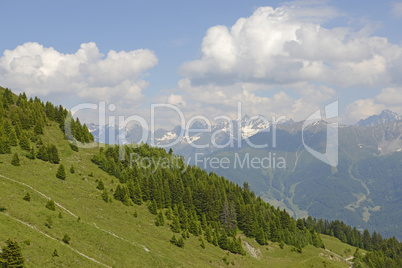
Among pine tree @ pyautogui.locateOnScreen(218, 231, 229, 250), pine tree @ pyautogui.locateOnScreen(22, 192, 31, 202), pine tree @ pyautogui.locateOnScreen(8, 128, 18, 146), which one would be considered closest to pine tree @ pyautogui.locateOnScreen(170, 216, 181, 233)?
pine tree @ pyautogui.locateOnScreen(218, 231, 229, 250)

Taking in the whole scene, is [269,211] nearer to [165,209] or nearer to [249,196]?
[249,196]

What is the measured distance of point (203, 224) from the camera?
119125 mm

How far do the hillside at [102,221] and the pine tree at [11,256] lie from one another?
10.2 ft

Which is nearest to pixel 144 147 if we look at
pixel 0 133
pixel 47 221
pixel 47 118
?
pixel 47 118

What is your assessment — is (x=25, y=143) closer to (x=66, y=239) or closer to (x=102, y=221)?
(x=102, y=221)

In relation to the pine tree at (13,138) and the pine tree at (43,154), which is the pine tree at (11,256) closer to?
the pine tree at (43,154)

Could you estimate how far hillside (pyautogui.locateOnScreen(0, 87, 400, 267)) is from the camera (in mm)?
53469

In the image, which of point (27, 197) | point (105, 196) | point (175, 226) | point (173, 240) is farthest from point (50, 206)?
point (175, 226)

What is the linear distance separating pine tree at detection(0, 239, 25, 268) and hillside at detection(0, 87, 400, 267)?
312cm

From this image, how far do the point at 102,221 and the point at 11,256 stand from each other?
38524mm

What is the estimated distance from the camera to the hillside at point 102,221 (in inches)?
2105

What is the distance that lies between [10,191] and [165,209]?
61.7m

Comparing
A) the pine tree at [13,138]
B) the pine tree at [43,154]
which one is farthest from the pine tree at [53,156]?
the pine tree at [13,138]

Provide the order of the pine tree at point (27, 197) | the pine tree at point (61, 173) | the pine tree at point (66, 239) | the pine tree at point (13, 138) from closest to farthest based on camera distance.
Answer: the pine tree at point (66, 239), the pine tree at point (27, 197), the pine tree at point (61, 173), the pine tree at point (13, 138)
